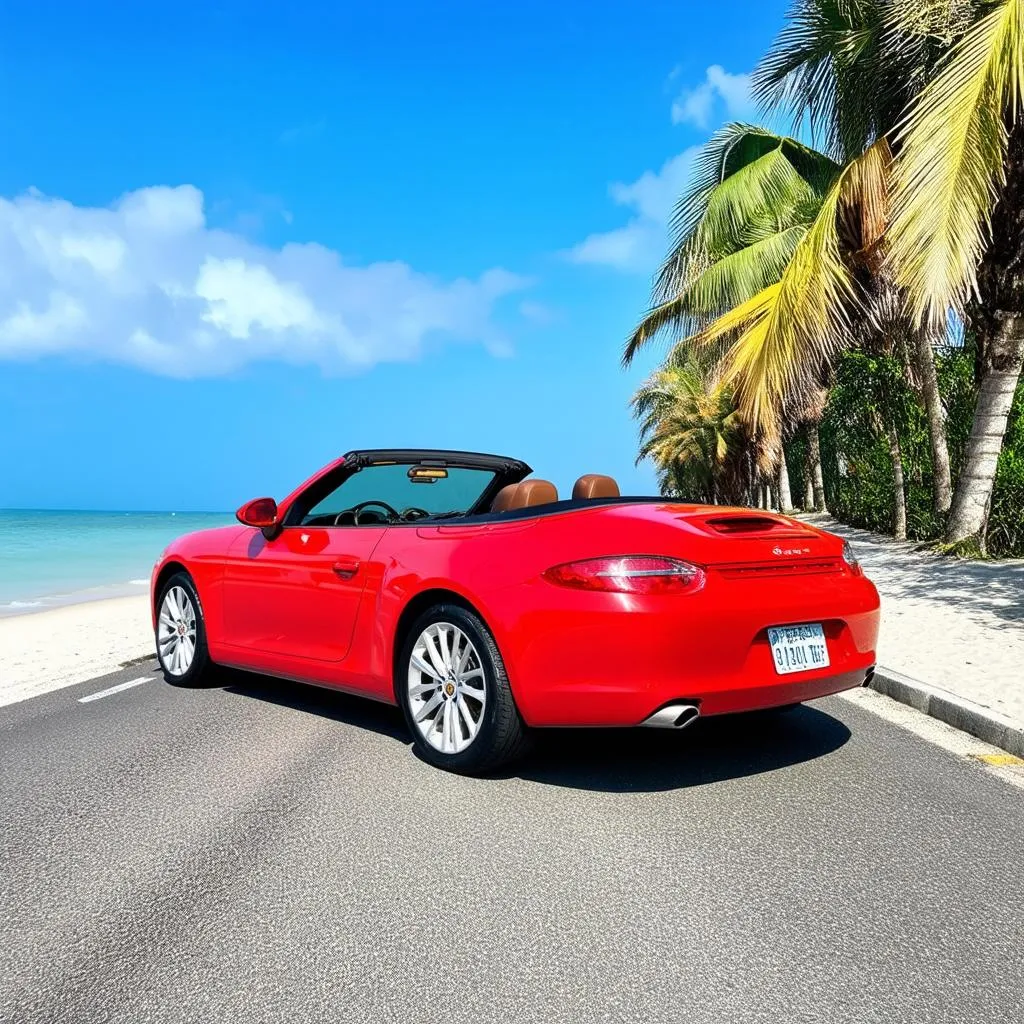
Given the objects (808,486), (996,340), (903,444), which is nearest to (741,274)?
(903,444)

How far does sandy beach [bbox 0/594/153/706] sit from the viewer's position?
7426mm

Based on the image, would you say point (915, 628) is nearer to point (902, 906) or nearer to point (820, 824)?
point (820, 824)

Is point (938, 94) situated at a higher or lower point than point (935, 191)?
higher

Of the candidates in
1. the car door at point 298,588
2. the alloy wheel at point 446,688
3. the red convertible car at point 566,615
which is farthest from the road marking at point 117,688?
the alloy wheel at point 446,688

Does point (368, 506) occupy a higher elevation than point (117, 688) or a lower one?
higher

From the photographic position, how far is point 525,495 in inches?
194

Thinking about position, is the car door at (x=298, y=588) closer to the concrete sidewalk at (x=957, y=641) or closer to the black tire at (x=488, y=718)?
the black tire at (x=488, y=718)

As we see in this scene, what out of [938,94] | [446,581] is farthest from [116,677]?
[938,94]

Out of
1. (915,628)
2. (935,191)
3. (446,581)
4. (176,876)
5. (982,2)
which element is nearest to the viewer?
(176,876)

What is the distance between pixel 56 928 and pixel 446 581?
2091 millimetres

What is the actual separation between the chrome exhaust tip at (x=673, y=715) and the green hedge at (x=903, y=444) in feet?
39.5

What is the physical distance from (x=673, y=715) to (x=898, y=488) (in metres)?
16.3

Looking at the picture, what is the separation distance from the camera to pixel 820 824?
3.69m

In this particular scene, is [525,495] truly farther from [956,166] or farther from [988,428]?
[988,428]
